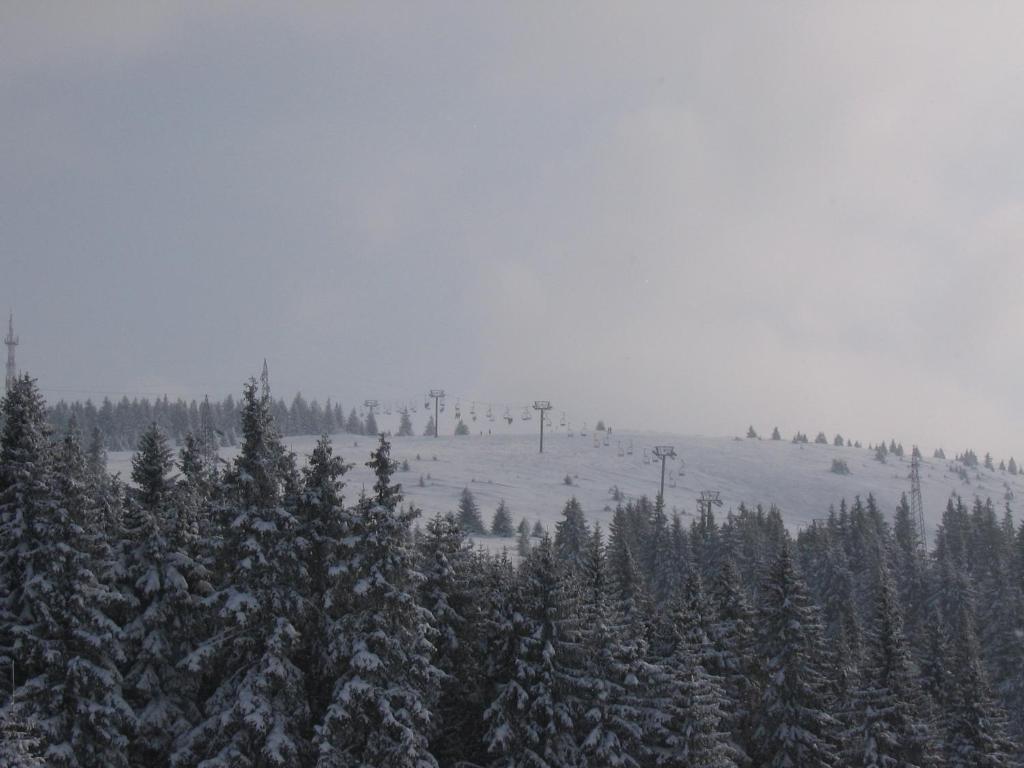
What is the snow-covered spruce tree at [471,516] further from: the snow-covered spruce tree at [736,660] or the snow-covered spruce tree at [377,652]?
the snow-covered spruce tree at [377,652]

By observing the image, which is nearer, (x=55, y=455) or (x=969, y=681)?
(x=55, y=455)

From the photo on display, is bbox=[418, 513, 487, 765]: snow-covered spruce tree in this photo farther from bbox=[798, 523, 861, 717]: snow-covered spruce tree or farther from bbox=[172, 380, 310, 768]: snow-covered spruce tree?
bbox=[798, 523, 861, 717]: snow-covered spruce tree

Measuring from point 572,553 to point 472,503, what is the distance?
54.0m

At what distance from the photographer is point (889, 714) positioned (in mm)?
34531

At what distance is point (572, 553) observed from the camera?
7369cm

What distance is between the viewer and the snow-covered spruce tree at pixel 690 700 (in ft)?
100

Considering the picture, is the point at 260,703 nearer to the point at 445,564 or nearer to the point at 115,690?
the point at 115,690

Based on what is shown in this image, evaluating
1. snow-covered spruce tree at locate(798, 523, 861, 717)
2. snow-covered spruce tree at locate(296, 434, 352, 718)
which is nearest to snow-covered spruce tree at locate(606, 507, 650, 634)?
snow-covered spruce tree at locate(798, 523, 861, 717)

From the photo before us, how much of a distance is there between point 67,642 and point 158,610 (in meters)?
2.86

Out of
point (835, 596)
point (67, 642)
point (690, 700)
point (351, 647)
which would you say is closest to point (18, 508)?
point (67, 642)

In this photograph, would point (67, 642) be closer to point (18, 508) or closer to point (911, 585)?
point (18, 508)

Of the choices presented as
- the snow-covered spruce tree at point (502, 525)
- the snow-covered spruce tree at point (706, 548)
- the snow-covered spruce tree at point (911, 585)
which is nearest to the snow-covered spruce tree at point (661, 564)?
the snow-covered spruce tree at point (706, 548)

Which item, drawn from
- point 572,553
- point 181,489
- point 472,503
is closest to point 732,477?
point 472,503

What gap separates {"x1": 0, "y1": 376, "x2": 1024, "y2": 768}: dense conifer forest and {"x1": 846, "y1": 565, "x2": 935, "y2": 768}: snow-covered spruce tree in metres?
0.10
